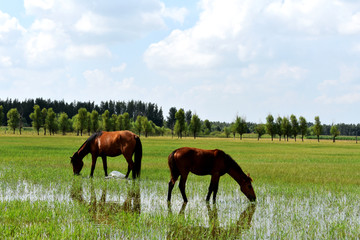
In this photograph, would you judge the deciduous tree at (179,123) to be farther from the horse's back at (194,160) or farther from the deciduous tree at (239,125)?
the horse's back at (194,160)

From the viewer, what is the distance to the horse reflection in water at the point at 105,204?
8.64 m

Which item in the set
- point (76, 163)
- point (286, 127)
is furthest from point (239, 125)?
point (76, 163)

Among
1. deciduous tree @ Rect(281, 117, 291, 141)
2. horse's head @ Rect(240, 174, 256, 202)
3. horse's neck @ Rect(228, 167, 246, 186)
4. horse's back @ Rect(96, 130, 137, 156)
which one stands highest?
deciduous tree @ Rect(281, 117, 291, 141)

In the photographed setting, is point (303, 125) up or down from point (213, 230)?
up

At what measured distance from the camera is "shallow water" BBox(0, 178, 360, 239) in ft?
26.1

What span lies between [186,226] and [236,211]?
2541 millimetres

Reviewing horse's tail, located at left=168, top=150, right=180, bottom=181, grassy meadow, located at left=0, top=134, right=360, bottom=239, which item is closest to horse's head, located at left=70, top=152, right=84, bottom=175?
grassy meadow, located at left=0, top=134, right=360, bottom=239

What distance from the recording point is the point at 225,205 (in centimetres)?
1034

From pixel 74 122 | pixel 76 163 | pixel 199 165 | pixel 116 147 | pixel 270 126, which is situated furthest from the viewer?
pixel 74 122

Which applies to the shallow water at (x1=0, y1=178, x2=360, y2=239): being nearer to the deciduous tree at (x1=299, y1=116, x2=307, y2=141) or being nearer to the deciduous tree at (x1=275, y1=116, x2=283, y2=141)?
the deciduous tree at (x1=275, y1=116, x2=283, y2=141)

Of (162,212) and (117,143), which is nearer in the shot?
(162,212)

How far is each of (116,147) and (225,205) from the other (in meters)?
7.28

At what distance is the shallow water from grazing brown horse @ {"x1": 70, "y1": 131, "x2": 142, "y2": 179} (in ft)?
3.77

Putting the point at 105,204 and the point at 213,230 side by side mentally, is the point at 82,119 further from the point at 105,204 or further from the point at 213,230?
the point at 213,230
